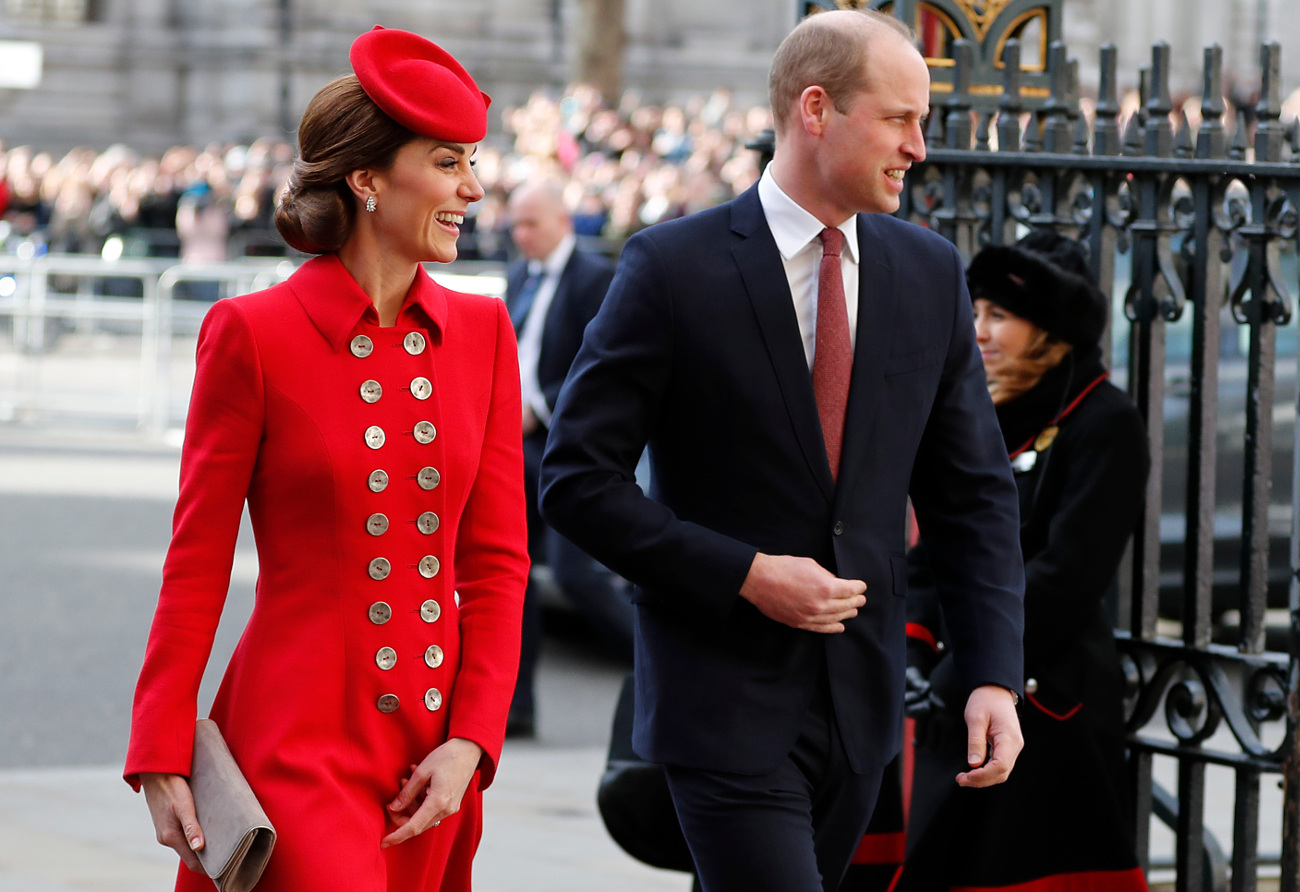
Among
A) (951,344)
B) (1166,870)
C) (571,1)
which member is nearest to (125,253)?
(571,1)

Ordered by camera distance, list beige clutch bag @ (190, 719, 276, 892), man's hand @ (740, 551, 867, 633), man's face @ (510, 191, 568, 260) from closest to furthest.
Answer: beige clutch bag @ (190, 719, 276, 892)
man's hand @ (740, 551, 867, 633)
man's face @ (510, 191, 568, 260)

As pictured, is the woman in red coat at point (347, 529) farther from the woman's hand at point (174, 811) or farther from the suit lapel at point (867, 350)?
the suit lapel at point (867, 350)

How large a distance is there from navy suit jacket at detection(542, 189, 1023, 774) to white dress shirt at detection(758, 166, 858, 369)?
0.03 meters

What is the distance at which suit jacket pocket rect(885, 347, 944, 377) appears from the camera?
3256 mm

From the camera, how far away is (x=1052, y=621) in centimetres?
416

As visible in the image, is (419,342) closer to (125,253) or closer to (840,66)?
(840,66)

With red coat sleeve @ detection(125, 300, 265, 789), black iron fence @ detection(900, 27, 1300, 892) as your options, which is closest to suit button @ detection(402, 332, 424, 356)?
red coat sleeve @ detection(125, 300, 265, 789)

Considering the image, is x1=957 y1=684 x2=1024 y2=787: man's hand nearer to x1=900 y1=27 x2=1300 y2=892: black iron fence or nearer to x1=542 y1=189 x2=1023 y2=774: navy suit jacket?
x1=542 y1=189 x2=1023 y2=774: navy suit jacket

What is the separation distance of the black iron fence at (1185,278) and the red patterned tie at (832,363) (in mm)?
1507

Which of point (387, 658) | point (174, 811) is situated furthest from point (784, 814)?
point (174, 811)

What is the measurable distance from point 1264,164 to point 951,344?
1379 millimetres

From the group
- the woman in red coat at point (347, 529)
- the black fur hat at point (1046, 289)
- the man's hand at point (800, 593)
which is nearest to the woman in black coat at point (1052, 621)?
the black fur hat at point (1046, 289)

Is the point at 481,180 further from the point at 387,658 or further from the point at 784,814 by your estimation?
the point at 387,658

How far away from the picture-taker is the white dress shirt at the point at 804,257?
328 centimetres
